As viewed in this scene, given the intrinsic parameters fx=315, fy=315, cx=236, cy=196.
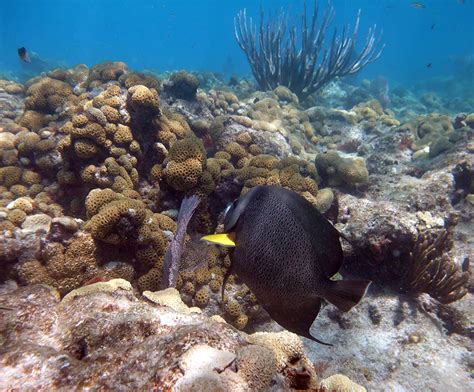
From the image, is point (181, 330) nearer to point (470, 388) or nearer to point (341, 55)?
point (470, 388)

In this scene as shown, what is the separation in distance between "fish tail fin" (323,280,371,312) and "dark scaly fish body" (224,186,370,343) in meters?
0.04

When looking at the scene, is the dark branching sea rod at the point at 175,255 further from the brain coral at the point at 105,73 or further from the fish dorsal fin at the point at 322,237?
the brain coral at the point at 105,73

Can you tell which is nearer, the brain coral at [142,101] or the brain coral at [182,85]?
the brain coral at [142,101]

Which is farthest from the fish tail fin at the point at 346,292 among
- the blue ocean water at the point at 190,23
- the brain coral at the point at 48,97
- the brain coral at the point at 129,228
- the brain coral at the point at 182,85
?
the blue ocean water at the point at 190,23

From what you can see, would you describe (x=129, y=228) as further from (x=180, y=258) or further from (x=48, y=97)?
(x=48, y=97)

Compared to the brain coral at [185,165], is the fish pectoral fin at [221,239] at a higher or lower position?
lower

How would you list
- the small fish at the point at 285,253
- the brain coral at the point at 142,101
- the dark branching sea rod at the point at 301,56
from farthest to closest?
1. the dark branching sea rod at the point at 301,56
2. the brain coral at the point at 142,101
3. the small fish at the point at 285,253

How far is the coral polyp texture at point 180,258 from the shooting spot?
151cm

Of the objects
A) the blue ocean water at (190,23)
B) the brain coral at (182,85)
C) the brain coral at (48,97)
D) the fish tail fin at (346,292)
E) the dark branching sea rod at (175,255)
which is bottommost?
the dark branching sea rod at (175,255)

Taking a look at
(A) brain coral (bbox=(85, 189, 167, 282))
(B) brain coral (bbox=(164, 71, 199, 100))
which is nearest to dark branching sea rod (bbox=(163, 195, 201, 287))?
(A) brain coral (bbox=(85, 189, 167, 282))

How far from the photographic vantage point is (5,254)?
124 inches

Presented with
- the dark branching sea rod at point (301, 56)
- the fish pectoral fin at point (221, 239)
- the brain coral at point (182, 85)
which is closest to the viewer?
the fish pectoral fin at point (221, 239)

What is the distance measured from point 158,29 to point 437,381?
171805 mm

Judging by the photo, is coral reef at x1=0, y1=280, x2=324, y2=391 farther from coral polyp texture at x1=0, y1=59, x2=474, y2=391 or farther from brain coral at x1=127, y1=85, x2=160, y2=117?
brain coral at x1=127, y1=85, x2=160, y2=117
